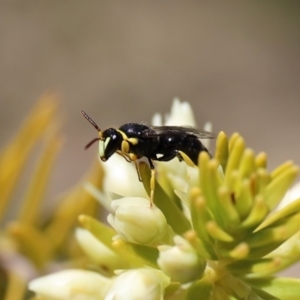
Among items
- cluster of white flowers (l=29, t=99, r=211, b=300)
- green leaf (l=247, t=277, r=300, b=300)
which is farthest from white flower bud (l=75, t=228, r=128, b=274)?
green leaf (l=247, t=277, r=300, b=300)

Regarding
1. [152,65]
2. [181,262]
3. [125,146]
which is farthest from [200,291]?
[152,65]

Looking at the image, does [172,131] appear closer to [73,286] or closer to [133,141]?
[133,141]

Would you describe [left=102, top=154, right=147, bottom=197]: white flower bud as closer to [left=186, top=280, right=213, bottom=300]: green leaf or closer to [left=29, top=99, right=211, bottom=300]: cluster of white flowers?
[left=29, top=99, right=211, bottom=300]: cluster of white flowers

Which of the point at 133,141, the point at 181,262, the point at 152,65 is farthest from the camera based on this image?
the point at 152,65

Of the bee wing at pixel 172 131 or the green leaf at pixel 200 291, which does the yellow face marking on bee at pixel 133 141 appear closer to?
the bee wing at pixel 172 131

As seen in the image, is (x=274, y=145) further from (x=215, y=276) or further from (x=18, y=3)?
(x=215, y=276)

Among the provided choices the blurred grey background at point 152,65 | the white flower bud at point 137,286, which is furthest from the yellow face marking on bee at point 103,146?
the blurred grey background at point 152,65
